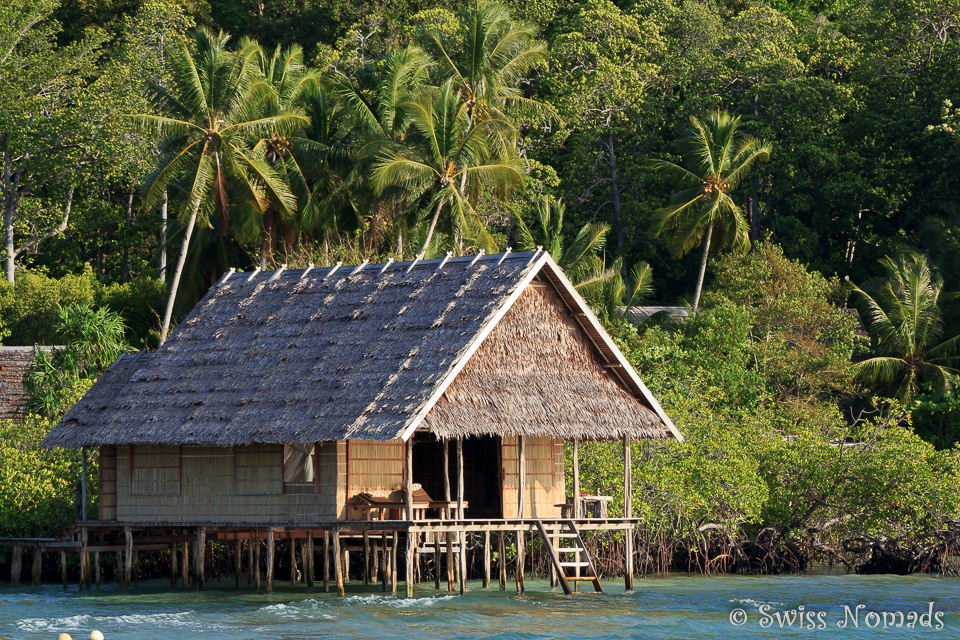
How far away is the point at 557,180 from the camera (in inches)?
1736

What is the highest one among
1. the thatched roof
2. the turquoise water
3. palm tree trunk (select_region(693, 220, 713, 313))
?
palm tree trunk (select_region(693, 220, 713, 313))

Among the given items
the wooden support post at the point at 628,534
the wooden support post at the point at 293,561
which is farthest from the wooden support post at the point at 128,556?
the wooden support post at the point at 628,534

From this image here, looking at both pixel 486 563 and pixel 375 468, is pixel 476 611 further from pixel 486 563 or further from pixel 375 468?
pixel 375 468

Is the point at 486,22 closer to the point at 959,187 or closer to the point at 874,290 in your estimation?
the point at 874,290

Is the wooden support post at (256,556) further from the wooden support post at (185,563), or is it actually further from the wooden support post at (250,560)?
the wooden support post at (185,563)

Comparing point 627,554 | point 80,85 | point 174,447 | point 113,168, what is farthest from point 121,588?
point 80,85

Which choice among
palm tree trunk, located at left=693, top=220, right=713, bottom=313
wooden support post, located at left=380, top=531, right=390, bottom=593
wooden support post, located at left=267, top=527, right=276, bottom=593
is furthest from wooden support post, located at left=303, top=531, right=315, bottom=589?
palm tree trunk, located at left=693, top=220, right=713, bottom=313

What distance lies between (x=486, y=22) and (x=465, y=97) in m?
2.01

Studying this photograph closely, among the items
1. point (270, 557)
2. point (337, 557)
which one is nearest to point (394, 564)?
point (337, 557)

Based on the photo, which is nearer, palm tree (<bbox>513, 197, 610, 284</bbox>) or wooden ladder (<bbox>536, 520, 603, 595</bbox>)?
wooden ladder (<bbox>536, 520, 603, 595</bbox>)

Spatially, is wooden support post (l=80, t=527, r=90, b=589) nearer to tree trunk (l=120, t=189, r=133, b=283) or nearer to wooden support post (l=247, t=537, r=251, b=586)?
wooden support post (l=247, t=537, r=251, b=586)

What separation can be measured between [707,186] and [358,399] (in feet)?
73.0

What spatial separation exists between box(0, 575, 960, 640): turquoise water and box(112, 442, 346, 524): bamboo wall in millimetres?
1350

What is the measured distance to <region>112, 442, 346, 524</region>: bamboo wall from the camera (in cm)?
2234
